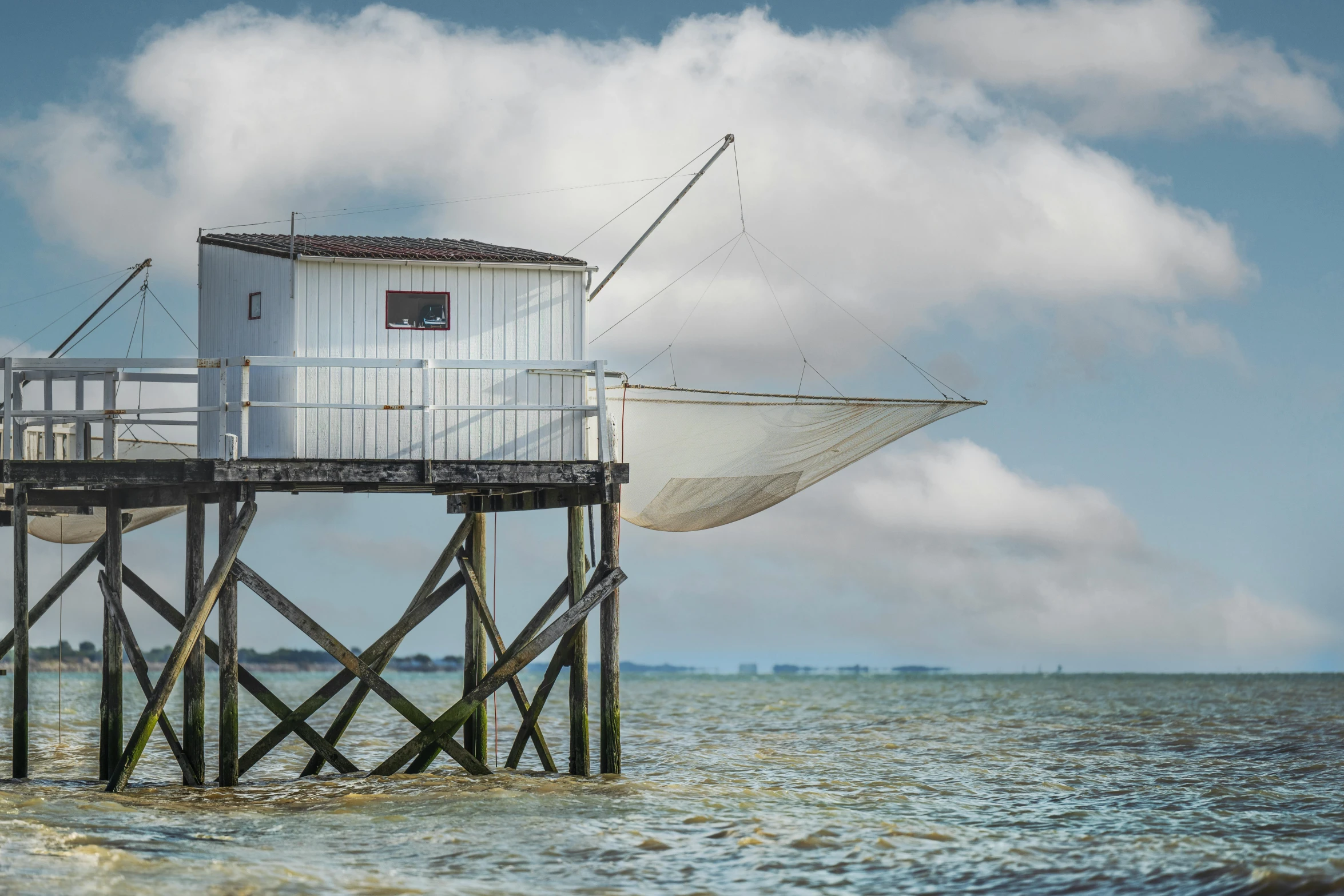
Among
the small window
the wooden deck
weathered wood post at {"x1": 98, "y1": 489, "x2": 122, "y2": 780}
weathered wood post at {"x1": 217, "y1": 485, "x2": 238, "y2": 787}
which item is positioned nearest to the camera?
the wooden deck

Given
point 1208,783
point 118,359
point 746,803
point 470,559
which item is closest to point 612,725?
point 746,803

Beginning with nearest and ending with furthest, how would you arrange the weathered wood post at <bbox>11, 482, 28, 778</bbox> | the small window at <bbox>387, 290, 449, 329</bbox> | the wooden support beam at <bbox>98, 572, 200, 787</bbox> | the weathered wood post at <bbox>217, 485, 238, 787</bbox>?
the weathered wood post at <bbox>217, 485, 238, 787</bbox>
the weathered wood post at <bbox>11, 482, 28, 778</bbox>
the small window at <bbox>387, 290, 449, 329</bbox>
the wooden support beam at <bbox>98, 572, 200, 787</bbox>

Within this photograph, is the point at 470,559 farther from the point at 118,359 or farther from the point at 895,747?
the point at 895,747

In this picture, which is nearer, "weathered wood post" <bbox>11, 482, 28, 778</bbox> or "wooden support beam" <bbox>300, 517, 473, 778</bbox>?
"weathered wood post" <bbox>11, 482, 28, 778</bbox>

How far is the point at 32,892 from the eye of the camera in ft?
34.6

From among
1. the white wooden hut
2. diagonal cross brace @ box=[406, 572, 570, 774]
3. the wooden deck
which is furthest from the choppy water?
the white wooden hut

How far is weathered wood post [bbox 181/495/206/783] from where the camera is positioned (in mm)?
16312

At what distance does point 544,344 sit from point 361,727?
735 inches

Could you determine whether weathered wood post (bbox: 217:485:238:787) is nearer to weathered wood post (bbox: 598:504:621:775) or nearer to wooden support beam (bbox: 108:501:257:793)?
wooden support beam (bbox: 108:501:257:793)

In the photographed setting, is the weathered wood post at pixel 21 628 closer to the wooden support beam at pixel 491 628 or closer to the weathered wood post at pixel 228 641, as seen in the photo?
the weathered wood post at pixel 228 641

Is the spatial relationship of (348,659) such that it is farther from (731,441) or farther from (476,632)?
(731,441)

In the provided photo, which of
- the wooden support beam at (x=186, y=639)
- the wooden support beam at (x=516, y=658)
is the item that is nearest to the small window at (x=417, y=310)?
the wooden support beam at (x=186, y=639)

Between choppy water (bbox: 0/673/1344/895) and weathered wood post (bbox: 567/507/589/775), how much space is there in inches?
18.6

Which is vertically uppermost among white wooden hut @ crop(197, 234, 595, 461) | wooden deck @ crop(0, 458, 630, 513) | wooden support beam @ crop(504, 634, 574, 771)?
white wooden hut @ crop(197, 234, 595, 461)
